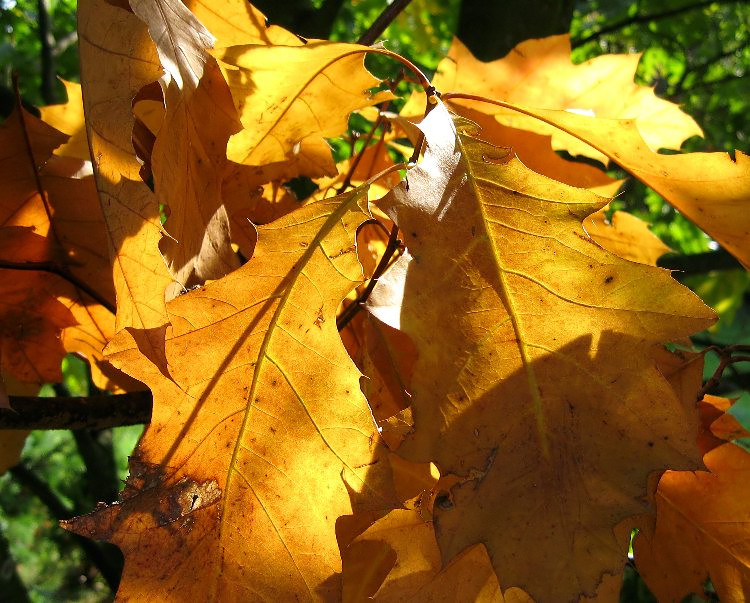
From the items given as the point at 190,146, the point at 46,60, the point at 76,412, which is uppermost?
the point at 190,146

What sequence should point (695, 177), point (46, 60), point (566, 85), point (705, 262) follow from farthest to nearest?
1. point (46, 60)
2. point (705, 262)
3. point (566, 85)
4. point (695, 177)

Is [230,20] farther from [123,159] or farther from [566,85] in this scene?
[566,85]

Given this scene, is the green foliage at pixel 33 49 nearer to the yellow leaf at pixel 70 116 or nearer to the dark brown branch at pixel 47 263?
the yellow leaf at pixel 70 116

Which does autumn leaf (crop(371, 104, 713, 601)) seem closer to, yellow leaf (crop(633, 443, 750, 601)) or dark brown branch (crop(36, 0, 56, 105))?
yellow leaf (crop(633, 443, 750, 601))

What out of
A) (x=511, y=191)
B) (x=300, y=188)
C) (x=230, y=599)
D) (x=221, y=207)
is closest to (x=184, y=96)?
(x=221, y=207)

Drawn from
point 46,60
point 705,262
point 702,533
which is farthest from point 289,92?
point 46,60

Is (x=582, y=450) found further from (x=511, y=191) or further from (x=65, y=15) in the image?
(x=65, y=15)
